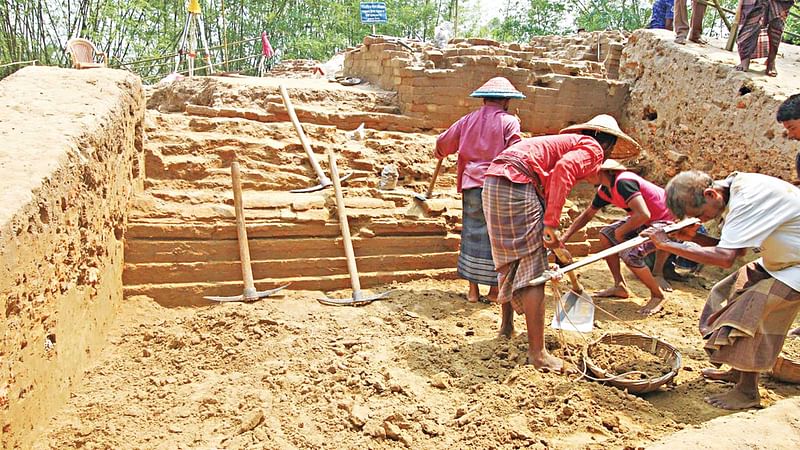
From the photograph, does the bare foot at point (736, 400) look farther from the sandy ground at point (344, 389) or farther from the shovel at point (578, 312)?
the shovel at point (578, 312)

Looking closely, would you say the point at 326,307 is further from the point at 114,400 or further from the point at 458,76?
the point at 458,76

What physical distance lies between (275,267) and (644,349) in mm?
2532

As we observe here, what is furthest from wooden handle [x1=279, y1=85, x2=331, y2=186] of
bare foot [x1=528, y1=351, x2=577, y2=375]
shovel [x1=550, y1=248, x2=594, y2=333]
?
bare foot [x1=528, y1=351, x2=577, y2=375]

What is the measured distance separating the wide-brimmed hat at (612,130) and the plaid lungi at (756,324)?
43.3 inches

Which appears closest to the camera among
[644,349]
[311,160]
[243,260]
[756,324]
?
[756,324]

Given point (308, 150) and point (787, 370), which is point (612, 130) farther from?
point (308, 150)

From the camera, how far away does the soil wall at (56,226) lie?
224 centimetres

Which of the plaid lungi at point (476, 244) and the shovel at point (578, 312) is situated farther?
the plaid lungi at point (476, 244)

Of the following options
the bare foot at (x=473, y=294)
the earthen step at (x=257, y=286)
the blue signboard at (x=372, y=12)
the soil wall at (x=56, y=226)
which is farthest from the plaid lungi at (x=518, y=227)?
the blue signboard at (x=372, y=12)

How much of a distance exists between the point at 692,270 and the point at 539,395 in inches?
130

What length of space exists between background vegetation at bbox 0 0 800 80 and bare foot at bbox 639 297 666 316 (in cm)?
1159

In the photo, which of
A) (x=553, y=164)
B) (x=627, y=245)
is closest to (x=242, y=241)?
(x=553, y=164)

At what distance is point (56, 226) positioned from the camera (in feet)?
8.71

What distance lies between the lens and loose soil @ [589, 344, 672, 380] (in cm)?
292
